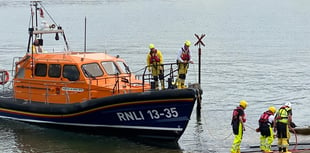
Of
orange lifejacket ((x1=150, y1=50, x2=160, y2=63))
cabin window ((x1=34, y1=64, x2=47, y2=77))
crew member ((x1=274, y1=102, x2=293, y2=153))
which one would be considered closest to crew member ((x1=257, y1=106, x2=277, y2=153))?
crew member ((x1=274, y1=102, x2=293, y2=153))

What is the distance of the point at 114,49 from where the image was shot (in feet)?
125

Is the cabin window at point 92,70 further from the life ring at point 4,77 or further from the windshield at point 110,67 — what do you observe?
the life ring at point 4,77

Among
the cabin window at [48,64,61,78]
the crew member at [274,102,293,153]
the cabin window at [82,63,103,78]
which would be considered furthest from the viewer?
the cabin window at [48,64,61,78]

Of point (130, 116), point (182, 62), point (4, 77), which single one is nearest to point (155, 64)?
point (182, 62)

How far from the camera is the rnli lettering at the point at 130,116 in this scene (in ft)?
47.3

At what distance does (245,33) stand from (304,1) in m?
53.7

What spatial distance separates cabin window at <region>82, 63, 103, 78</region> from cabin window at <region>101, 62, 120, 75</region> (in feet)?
0.66

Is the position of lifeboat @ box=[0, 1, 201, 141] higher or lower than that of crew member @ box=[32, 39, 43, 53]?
lower

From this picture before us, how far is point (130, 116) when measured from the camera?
47.7ft

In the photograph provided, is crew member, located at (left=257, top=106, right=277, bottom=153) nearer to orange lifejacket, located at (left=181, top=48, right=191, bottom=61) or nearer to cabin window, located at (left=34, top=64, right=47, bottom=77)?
orange lifejacket, located at (left=181, top=48, right=191, bottom=61)

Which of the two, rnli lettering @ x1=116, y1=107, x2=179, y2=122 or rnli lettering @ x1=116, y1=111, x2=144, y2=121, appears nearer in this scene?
rnli lettering @ x1=116, y1=107, x2=179, y2=122

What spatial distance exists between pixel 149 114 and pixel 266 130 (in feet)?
10.7

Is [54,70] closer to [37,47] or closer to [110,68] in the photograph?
[37,47]

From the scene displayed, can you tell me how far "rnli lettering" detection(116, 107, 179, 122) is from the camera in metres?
14.1
